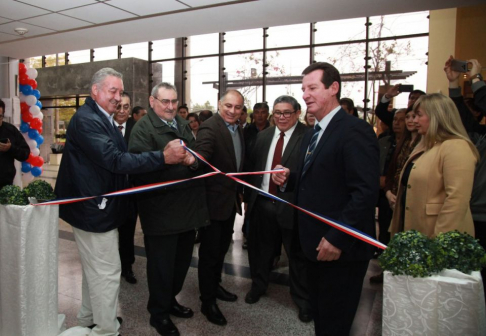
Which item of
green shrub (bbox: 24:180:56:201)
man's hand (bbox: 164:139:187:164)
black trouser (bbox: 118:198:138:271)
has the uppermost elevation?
man's hand (bbox: 164:139:187:164)

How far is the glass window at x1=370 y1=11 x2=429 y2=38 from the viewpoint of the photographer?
8462 mm

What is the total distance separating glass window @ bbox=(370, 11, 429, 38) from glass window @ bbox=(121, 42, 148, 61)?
7.06m

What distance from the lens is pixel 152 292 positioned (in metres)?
2.70

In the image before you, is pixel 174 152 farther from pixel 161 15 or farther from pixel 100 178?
pixel 161 15

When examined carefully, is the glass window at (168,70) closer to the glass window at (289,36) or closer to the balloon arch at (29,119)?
the glass window at (289,36)

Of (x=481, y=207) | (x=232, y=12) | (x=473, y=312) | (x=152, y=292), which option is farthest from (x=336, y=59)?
(x=473, y=312)

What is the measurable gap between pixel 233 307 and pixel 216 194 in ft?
3.20

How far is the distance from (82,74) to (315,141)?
1235 cm

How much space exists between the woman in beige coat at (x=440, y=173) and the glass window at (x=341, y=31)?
747 centimetres

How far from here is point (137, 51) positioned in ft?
40.7

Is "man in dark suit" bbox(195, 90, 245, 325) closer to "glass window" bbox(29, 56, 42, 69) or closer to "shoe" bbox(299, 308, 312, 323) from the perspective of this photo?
"shoe" bbox(299, 308, 312, 323)

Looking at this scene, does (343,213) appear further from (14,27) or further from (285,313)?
(14,27)

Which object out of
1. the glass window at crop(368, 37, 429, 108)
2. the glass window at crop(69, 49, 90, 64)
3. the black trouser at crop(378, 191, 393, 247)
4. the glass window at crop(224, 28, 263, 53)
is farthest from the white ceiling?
the glass window at crop(69, 49, 90, 64)

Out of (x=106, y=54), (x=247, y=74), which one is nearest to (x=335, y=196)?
(x=247, y=74)
